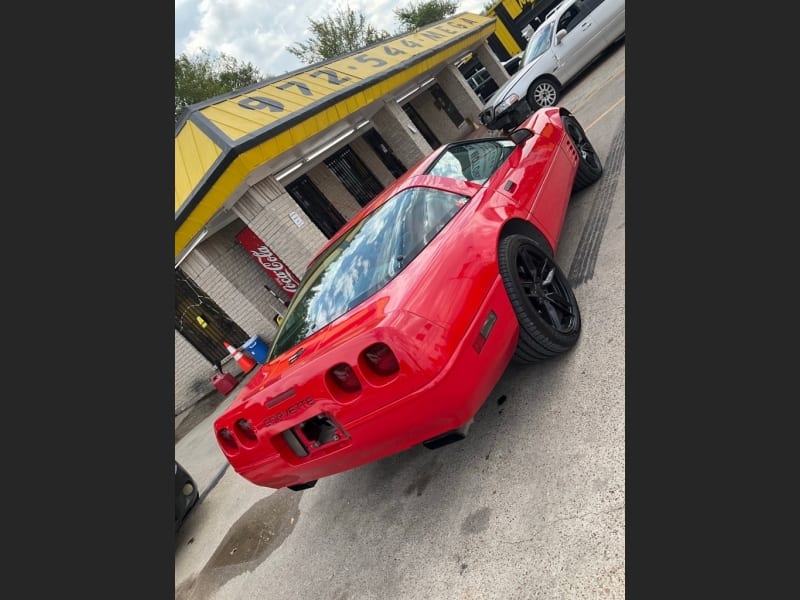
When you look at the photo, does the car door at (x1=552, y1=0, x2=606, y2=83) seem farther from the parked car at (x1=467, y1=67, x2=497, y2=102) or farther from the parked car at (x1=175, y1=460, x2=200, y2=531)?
the parked car at (x1=175, y1=460, x2=200, y2=531)

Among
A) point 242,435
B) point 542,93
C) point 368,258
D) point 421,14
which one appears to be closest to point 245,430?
point 242,435

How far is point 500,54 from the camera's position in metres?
22.6

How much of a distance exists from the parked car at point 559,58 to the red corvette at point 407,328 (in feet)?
24.0

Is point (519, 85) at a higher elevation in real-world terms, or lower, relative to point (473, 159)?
lower

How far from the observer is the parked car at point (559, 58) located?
9.92m

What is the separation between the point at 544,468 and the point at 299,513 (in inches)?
75.7

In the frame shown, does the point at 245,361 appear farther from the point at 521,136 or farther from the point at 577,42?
the point at 577,42

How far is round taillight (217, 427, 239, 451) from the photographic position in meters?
2.83

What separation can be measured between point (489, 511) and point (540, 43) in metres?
11.4

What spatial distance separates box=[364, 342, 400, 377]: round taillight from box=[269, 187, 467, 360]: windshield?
39 cm

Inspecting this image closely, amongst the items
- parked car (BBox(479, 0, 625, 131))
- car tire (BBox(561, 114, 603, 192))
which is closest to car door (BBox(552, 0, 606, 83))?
parked car (BBox(479, 0, 625, 131))

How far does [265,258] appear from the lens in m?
8.56

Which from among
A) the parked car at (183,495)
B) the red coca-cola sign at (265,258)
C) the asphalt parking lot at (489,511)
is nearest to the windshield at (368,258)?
the asphalt parking lot at (489,511)

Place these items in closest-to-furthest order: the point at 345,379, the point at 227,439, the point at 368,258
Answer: the point at 345,379 → the point at 368,258 → the point at 227,439
